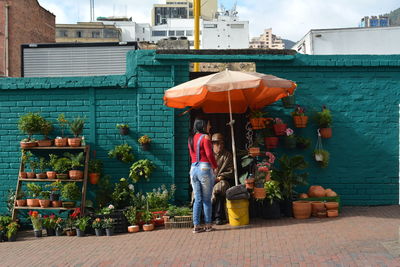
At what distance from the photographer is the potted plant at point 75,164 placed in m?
9.39

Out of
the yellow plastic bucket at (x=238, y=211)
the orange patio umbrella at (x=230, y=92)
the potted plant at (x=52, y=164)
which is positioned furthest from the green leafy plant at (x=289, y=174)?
the potted plant at (x=52, y=164)

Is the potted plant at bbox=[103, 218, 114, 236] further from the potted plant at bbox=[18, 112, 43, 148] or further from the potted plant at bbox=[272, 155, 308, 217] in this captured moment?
the potted plant at bbox=[272, 155, 308, 217]

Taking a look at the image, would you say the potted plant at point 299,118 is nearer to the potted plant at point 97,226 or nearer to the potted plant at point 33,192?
the potted plant at point 97,226

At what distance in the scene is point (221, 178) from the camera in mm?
9070

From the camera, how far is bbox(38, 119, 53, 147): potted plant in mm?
9641

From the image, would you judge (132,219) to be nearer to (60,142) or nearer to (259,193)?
(60,142)

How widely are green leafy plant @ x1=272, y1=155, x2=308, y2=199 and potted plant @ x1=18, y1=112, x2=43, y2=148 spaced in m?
4.91

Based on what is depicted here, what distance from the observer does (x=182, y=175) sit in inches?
397

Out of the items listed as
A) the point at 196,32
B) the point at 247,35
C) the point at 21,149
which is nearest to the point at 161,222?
the point at 21,149

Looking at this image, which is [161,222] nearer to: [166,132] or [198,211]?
[198,211]

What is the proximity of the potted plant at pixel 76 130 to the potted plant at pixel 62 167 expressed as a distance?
14.0 inches

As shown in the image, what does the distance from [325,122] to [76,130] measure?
5154 mm

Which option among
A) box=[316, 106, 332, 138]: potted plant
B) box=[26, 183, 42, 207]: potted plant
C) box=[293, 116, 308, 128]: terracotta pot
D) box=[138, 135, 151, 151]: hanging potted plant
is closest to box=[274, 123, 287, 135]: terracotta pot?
box=[293, 116, 308, 128]: terracotta pot

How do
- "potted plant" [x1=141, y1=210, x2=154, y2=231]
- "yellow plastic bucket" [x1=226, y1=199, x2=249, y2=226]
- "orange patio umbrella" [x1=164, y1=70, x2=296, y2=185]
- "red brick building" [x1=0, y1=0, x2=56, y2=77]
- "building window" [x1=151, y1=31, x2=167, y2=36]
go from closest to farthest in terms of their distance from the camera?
"orange patio umbrella" [x1=164, y1=70, x2=296, y2=185] < "yellow plastic bucket" [x1=226, y1=199, x2=249, y2=226] < "potted plant" [x1=141, y1=210, x2=154, y2=231] < "red brick building" [x1=0, y1=0, x2=56, y2=77] < "building window" [x1=151, y1=31, x2=167, y2=36]
